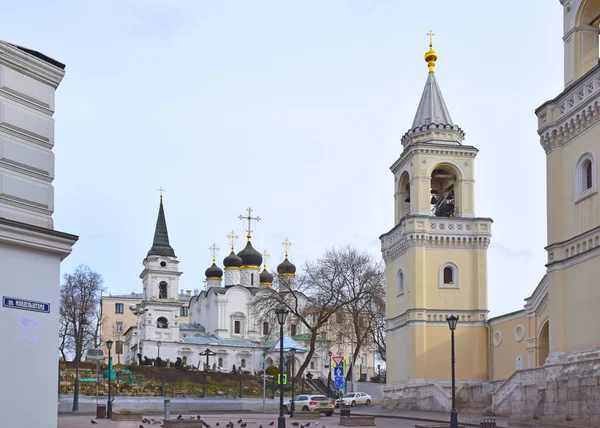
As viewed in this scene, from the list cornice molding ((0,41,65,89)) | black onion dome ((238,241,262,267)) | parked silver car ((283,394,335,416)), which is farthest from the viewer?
black onion dome ((238,241,262,267))

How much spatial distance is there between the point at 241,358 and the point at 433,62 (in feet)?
154

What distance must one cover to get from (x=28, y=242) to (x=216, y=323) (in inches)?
3168

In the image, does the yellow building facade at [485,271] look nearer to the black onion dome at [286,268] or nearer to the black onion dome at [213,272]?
the black onion dome at [286,268]

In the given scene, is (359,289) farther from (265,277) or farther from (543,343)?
(265,277)

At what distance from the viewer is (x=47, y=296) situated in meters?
13.1

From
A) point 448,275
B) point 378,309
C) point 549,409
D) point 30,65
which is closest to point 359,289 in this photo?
point 378,309

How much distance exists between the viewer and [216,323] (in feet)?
303

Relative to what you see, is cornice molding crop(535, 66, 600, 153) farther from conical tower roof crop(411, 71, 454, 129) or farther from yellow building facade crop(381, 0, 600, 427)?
conical tower roof crop(411, 71, 454, 129)

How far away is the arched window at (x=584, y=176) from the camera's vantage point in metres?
27.5

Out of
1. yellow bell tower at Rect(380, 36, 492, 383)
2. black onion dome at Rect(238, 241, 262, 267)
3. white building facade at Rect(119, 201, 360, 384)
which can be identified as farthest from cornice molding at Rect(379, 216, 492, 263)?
black onion dome at Rect(238, 241, 262, 267)

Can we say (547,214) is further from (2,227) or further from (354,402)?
(354,402)

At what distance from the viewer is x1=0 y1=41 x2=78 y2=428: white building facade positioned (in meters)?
12.5

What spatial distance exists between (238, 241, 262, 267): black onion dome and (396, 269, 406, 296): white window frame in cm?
5047

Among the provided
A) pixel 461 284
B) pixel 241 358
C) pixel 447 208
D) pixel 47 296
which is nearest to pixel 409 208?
pixel 447 208
